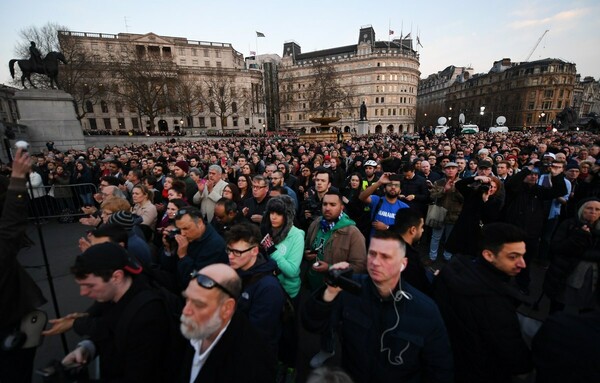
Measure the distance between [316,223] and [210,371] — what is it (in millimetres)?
2275

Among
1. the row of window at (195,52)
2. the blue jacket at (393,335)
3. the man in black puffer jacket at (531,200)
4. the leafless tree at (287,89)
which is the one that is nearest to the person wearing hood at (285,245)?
the blue jacket at (393,335)

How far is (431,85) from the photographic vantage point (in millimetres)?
114062

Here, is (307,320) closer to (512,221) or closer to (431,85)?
(512,221)

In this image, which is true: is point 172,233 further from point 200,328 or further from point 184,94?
point 184,94

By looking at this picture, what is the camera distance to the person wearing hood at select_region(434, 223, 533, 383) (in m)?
1.75

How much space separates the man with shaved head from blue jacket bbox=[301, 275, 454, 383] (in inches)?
16.0

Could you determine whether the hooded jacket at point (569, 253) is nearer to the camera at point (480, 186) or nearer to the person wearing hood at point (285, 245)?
the camera at point (480, 186)

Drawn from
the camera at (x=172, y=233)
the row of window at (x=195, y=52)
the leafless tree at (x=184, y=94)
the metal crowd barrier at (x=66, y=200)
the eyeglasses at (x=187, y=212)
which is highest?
the row of window at (x=195, y=52)

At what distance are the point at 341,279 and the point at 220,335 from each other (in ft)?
2.75

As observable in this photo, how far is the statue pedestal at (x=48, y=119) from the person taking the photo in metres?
17.0

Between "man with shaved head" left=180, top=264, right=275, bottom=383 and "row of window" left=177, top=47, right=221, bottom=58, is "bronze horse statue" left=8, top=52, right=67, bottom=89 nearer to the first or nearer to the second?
"man with shaved head" left=180, top=264, right=275, bottom=383

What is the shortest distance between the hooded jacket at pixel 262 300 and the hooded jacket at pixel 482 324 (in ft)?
4.46

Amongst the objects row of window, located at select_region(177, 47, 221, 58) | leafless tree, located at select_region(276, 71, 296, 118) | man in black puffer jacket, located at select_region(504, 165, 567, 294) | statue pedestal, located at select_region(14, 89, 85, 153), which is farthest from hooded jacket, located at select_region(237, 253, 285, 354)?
row of window, located at select_region(177, 47, 221, 58)

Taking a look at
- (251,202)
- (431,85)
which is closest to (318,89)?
(251,202)
